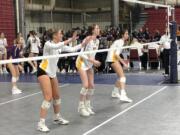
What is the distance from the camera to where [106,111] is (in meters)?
8.95

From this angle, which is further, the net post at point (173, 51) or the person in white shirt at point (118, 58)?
the net post at point (173, 51)

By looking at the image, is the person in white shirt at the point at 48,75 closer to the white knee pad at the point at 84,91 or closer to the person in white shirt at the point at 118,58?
the white knee pad at the point at 84,91

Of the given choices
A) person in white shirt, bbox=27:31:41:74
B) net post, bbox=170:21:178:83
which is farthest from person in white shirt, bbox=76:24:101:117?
person in white shirt, bbox=27:31:41:74

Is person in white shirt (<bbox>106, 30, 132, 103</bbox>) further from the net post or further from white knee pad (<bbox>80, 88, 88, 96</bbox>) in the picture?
the net post

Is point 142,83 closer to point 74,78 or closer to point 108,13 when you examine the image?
point 74,78

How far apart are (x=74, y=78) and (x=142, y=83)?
3349 mm

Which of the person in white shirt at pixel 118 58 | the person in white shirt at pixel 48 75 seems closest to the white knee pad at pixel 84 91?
the person in white shirt at pixel 48 75

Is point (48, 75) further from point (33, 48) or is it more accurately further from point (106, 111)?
point (33, 48)

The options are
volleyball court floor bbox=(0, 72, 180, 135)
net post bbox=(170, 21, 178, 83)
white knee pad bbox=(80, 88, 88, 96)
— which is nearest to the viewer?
volleyball court floor bbox=(0, 72, 180, 135)

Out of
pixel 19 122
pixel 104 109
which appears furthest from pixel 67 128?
pixel 104 109

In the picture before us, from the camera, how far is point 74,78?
15898 millimetres

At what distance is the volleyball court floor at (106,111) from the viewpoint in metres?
7.23

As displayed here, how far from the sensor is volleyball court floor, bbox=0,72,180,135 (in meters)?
7.23

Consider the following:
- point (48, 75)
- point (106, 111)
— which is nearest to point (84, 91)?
point (106, 111)
